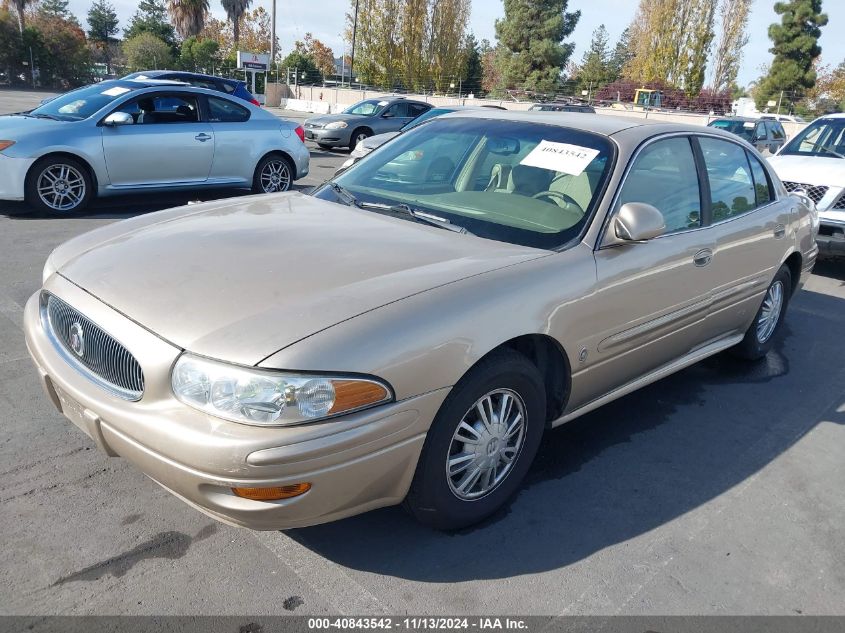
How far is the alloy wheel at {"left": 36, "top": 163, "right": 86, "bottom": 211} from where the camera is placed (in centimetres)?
767

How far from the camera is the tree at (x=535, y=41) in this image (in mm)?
51094

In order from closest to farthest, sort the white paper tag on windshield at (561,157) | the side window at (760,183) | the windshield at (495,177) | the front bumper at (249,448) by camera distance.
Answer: the front bumper at (249,448) → the windshield at (495,177) → the white paper tag on windshield at (561,157) → the side window at (760,183)

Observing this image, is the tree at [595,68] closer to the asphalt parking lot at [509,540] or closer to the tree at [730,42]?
the tree at [730,42]

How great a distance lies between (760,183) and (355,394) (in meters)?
3.58

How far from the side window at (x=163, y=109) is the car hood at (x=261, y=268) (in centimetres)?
550

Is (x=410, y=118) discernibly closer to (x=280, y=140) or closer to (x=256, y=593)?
(x=280, y=140)

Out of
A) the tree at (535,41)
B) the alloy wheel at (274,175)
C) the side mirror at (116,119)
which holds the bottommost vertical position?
the alloy wheel at (274,175)

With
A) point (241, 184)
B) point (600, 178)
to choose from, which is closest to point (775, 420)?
point (600, 178)

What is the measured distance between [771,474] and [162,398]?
114 inches

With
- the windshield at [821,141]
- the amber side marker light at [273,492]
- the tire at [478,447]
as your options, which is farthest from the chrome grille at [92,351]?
the windshield at [821,141]

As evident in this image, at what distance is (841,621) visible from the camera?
2553 mm

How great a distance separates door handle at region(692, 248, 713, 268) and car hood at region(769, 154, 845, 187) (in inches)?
180

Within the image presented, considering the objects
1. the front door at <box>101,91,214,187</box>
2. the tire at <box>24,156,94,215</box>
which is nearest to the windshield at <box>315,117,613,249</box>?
the front door at <box>101,91,214,187</box>

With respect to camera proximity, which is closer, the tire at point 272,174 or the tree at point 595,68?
the tire at point 272,174
